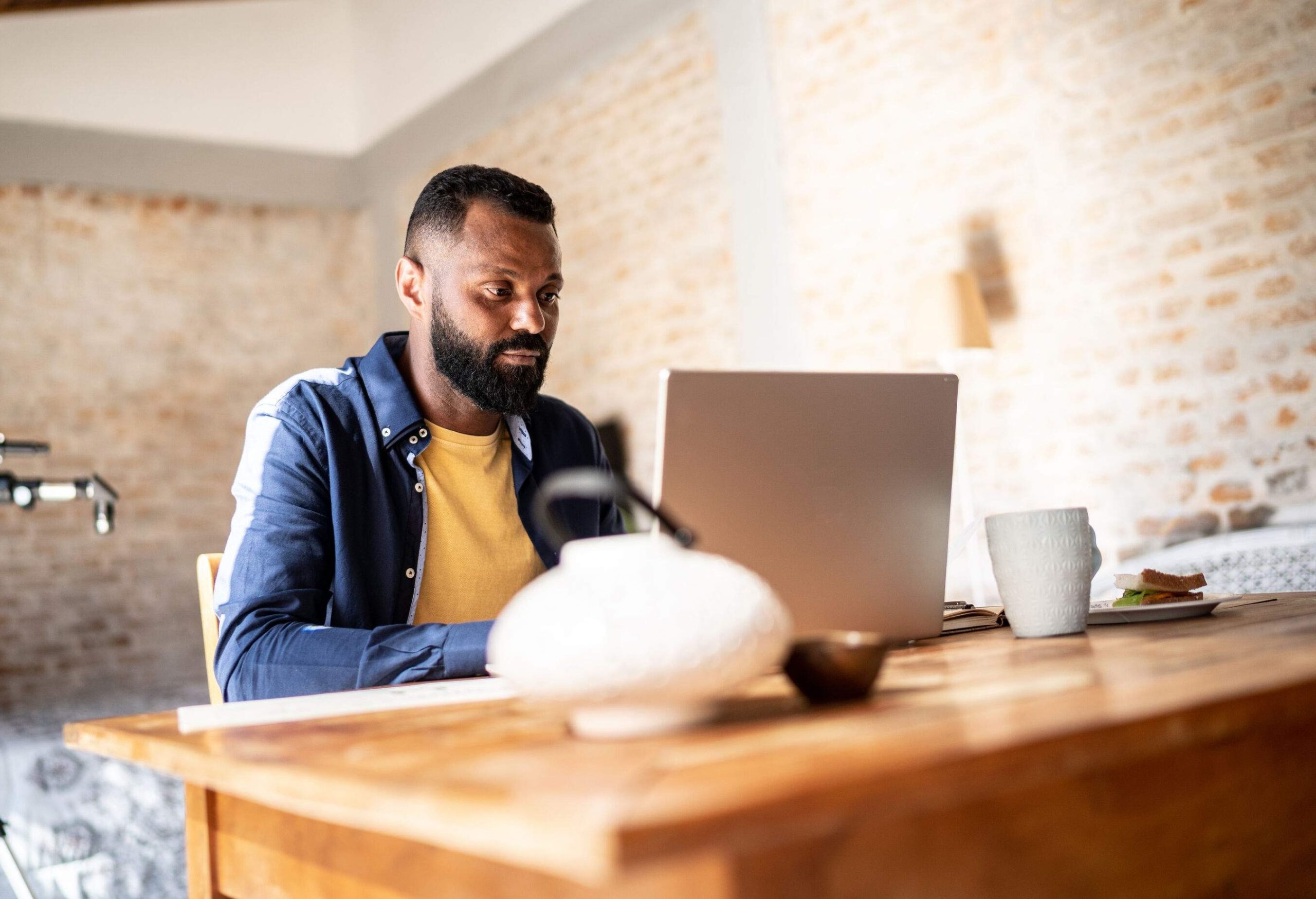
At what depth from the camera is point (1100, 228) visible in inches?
133

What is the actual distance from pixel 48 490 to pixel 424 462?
95 cm

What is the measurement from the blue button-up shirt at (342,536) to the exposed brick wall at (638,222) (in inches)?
112

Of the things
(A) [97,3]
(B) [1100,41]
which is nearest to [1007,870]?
(B) [1100,41]

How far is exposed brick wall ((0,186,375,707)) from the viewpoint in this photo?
5.55 m

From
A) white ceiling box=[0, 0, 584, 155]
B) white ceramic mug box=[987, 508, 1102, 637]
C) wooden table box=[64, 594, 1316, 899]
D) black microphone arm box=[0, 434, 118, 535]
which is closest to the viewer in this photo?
wooden table box=[64, 594, 1316, 899]

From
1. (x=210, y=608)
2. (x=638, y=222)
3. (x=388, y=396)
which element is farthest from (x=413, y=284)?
(x=638, y=222)

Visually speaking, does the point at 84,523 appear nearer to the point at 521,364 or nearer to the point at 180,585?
the point at 180,585

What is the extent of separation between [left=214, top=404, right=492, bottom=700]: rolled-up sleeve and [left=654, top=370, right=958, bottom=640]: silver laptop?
0.97ft

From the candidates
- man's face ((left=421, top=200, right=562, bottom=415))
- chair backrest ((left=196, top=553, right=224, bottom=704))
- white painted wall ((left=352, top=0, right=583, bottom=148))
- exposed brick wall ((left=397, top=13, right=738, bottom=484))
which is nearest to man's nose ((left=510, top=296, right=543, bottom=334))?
man's face ((left=421, top=200, right=562, bottom=415))

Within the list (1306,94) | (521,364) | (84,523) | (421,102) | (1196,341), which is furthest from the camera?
(421,102)

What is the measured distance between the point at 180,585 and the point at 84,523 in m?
0.58

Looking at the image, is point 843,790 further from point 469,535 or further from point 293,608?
point 469,535

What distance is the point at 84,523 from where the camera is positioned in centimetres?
564

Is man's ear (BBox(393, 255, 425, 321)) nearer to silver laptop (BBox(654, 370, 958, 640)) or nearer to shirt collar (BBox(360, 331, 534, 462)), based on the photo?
shirt collar (BBox(360, 331, 534, 462))
